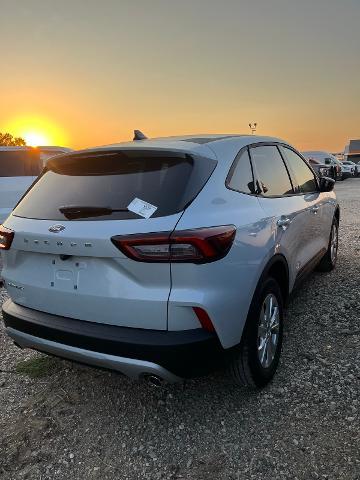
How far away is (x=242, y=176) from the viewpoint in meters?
2.81

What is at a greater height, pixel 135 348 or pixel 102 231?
pixel 102 231

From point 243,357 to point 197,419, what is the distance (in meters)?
0.51

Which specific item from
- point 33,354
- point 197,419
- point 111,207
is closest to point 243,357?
point 197,419

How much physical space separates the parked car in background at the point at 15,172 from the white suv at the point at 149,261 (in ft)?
17.2

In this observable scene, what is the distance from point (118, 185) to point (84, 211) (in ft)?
0.80

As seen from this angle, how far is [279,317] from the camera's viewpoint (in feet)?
10.2

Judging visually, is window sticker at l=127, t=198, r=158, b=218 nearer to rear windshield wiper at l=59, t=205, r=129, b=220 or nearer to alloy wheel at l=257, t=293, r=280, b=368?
rear windshield wiper at l=59, t=205, r=129, b=220

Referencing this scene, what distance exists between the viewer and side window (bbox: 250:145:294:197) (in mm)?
3139

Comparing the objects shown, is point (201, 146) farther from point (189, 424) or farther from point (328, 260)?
point (328, 260)

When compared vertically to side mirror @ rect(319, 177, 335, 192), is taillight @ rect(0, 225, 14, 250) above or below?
above

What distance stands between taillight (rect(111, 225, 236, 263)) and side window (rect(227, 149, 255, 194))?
566mm

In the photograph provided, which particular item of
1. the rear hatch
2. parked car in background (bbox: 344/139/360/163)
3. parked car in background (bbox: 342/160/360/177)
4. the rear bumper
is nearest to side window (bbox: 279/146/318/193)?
the rear hatch

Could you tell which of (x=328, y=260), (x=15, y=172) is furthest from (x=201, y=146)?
(x=15, y=172)

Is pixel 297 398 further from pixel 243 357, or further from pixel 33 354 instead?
pixel 33 354
